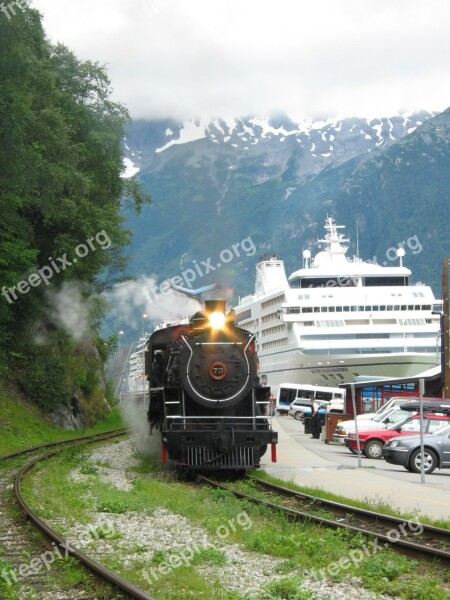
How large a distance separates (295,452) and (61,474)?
12208mm

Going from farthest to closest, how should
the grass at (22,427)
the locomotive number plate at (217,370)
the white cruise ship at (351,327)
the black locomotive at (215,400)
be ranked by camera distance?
the white cruise ship at (351,327) → the grass at (22,427) → the locomotive number plate at (217,370) → the black locomotive at (215,400)

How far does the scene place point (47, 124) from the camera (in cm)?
3491

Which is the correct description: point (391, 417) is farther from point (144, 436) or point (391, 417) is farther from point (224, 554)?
point (224, 554)

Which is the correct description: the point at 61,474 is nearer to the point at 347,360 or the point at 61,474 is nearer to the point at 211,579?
the point at 211,579

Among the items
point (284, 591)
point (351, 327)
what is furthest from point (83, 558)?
point (351, 327)

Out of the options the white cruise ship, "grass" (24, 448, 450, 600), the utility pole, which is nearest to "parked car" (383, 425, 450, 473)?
"grass" (24, 448, 450, 600)

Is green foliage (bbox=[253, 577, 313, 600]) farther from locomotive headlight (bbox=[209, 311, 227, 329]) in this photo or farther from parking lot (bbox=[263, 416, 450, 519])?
locomotive headlight (bbox=[209, 311, 227, 329])

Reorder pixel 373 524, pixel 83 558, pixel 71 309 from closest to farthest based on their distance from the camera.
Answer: pixel 83 558 < pixel 373 524 < pixel 71 309

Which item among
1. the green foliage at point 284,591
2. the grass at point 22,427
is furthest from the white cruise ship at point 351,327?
the green foliage at point 284,591

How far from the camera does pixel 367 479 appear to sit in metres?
19.8

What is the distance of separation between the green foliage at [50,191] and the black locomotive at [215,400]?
10.9 m

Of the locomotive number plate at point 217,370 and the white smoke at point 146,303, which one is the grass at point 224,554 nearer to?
the locomotive number plate at point 217,370

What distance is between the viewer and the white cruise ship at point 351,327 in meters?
79.4

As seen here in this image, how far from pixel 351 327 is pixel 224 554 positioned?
2846 inches
